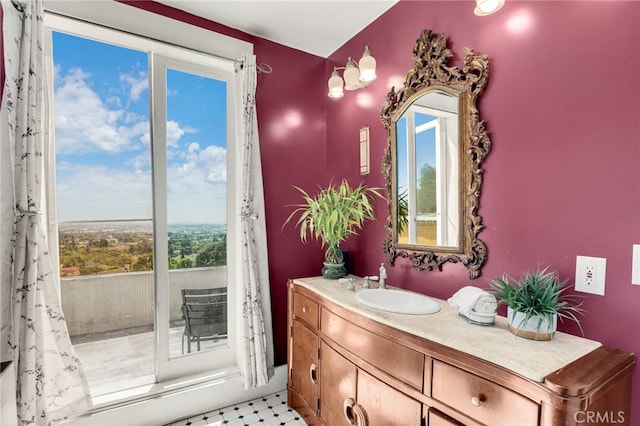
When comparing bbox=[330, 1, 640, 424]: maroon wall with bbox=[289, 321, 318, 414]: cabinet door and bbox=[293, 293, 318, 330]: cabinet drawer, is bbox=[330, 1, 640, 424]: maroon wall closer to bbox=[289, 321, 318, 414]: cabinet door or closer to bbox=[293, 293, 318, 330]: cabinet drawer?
bbox=[293, 293, 318, 330]: cabinet drawer

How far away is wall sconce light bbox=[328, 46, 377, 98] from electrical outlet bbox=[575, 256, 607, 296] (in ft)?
4.45

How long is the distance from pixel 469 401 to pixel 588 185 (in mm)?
874

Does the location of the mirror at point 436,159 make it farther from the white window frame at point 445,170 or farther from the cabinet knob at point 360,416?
the cabinet knob at point 360,416

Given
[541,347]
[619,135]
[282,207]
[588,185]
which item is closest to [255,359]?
[282,207]

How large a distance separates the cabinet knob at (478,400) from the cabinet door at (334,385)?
611 millimetres

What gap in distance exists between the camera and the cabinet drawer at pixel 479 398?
84cm

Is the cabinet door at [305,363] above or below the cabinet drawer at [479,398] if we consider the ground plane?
below

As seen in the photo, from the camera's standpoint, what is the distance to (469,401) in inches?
38.0

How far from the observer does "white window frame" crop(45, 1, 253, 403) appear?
1688 millimetres

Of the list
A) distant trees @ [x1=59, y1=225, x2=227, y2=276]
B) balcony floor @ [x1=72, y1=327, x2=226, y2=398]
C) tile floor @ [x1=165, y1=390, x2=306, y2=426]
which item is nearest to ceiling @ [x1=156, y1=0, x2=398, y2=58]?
distant trees @ [x1=59, y1=225, x2=227, y2=276]

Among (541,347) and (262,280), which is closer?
(541,347)

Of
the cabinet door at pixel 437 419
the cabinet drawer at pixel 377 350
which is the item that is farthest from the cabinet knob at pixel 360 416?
the cabinet door at pixel 437 419

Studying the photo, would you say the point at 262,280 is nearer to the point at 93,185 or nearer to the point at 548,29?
the point at 93,185

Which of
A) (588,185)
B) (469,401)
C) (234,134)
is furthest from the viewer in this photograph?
(234,134)
